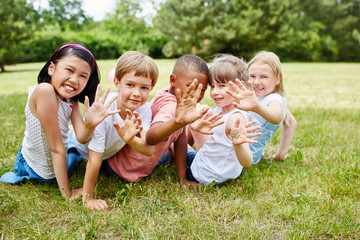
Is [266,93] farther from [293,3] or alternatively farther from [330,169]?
[293,3]

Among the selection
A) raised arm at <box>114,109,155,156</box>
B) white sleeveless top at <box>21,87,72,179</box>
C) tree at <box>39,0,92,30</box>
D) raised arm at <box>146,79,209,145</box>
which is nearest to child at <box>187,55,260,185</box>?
raised arm at <box>146,79,209,145</box>

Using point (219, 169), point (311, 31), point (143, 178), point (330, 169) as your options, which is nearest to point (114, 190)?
point (143, 178)

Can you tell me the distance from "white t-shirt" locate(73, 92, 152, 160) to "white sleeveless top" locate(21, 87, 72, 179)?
35 cm

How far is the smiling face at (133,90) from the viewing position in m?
2.18

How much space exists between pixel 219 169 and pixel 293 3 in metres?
33.8

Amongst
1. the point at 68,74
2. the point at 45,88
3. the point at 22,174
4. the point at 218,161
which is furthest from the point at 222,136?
the point at 22,174

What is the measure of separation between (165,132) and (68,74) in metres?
0.86

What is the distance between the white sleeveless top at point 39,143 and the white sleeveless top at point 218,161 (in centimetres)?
114

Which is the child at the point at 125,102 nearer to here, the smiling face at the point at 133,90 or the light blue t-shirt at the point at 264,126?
the smiling face at the point at 133,90

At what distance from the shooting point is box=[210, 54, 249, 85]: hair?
231cm

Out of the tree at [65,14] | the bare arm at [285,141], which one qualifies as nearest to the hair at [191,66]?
the bare arm at [285,141]

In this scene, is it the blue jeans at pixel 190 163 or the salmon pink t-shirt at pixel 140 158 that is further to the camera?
the blue jeans at pixel 190 163

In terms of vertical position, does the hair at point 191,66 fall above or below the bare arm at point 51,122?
above

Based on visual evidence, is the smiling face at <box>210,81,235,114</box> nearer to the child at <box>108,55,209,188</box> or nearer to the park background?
the child at <box>108,55,209,188</box>
